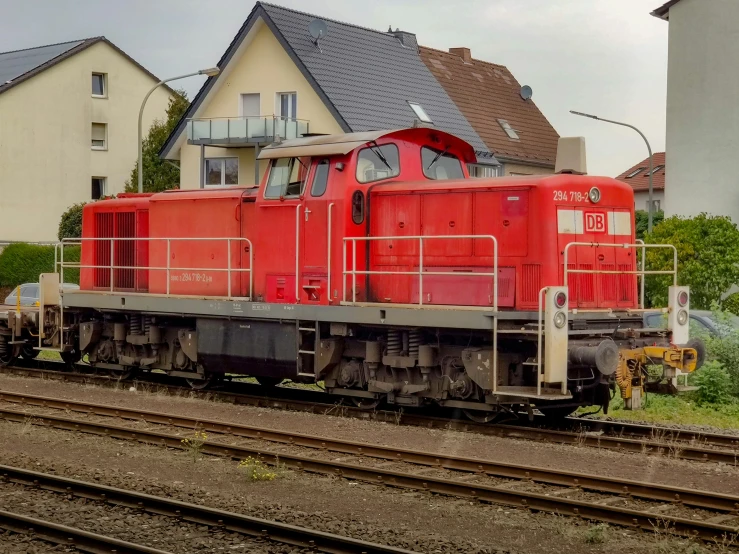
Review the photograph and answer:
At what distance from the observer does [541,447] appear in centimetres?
1144

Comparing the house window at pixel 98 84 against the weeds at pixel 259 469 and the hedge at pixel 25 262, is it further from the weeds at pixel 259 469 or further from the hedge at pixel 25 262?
the weeds at pixel 259 469

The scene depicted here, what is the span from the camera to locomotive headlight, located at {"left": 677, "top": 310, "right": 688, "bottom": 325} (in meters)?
12.8

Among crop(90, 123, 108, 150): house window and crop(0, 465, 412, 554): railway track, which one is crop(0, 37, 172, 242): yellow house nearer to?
crop(90, 123, 108, 150): house window

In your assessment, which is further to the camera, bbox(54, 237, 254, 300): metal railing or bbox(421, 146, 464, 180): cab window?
bbox(54, 237, 254, 300): metal railing

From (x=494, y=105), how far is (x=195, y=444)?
1461 inches

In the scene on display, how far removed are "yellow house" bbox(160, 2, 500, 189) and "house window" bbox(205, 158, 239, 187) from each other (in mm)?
38

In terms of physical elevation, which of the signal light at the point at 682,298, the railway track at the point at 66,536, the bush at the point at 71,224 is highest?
the bush at the point at 71,224

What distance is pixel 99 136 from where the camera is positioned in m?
50.6

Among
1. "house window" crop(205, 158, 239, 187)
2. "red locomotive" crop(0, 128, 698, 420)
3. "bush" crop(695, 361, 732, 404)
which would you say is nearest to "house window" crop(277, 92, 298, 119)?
"house window" crop(205, 158, 239, 187)

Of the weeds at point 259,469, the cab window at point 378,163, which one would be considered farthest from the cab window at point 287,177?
the weeds at point 259,469

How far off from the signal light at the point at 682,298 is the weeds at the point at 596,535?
5626mm

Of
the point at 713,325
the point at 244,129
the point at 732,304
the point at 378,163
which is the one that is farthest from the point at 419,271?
the point at 244,129

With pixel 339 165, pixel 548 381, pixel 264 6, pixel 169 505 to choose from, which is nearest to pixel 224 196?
pixel 339 165

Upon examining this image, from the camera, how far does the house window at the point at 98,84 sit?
165 feet
